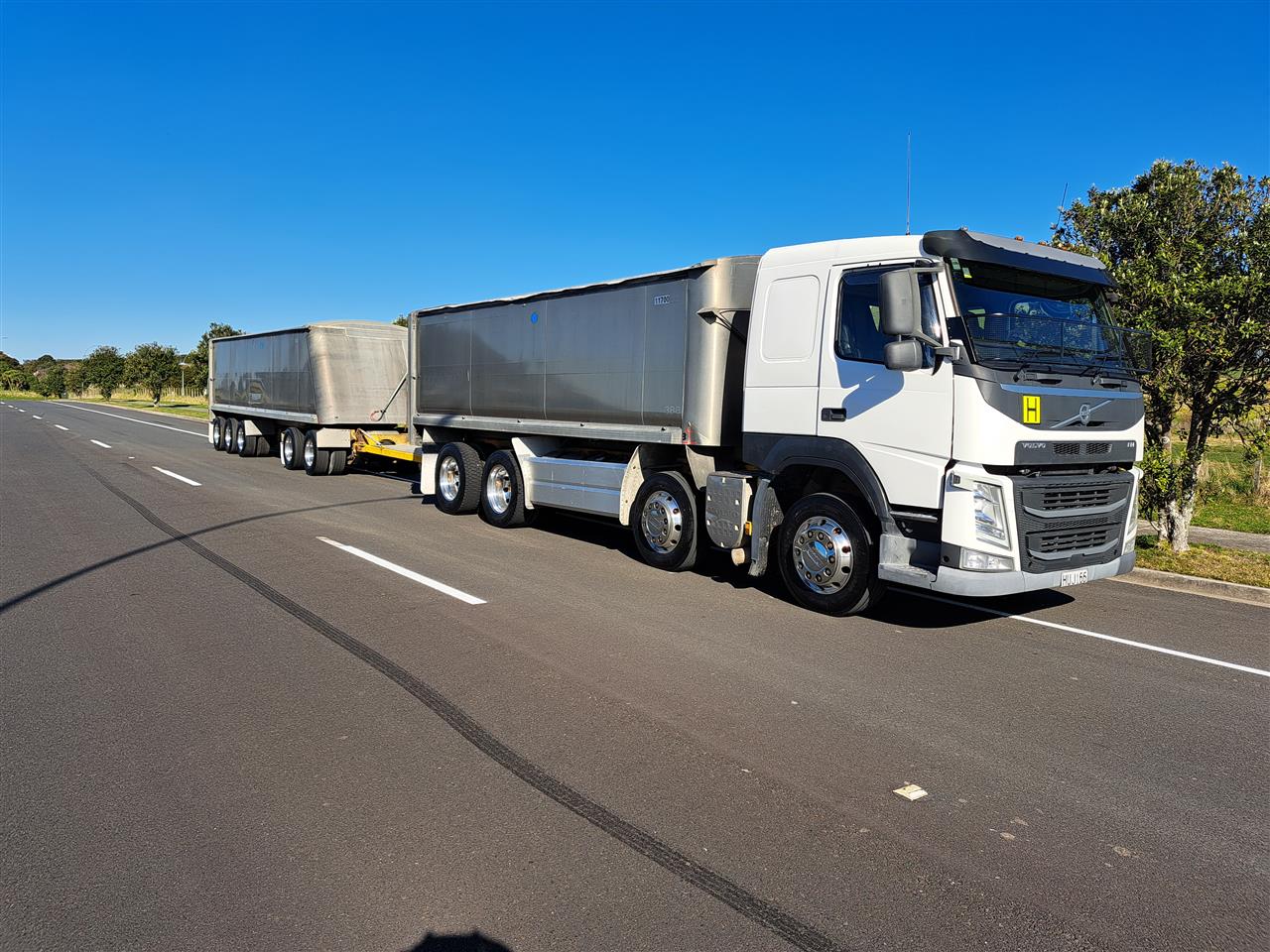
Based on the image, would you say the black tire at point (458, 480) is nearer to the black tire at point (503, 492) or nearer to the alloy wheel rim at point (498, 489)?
Answer: the black tire at point (503, 492)

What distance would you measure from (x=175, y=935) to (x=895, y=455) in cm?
537

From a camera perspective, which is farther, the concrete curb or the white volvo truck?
the concrete curb

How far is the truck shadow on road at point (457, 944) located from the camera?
111 inches

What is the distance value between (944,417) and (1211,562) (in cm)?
518

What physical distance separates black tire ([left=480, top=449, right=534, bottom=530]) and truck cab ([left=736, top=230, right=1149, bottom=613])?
4614mm

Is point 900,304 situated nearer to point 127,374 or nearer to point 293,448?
point 293,448

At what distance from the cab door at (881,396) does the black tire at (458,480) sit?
655cm

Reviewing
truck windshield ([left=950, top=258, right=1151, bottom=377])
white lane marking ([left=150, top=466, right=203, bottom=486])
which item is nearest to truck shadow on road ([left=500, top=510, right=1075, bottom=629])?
truck windshield ([left=950, top=258, right=1151, bottom=377])

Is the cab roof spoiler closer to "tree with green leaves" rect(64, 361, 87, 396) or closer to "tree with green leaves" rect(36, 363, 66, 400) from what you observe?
"tree with green leaves" rect(64, 361, 87, 396)

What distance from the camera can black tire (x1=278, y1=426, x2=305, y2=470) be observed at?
→ 1891cm

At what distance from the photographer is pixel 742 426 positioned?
804 centimetres

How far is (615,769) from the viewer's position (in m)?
4.16

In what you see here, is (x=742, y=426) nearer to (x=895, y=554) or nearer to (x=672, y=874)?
(x=895, y=554)

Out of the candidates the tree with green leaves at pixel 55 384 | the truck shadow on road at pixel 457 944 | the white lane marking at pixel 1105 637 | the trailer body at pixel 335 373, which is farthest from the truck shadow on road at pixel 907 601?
the tree with green leaves at pixel 55 384
